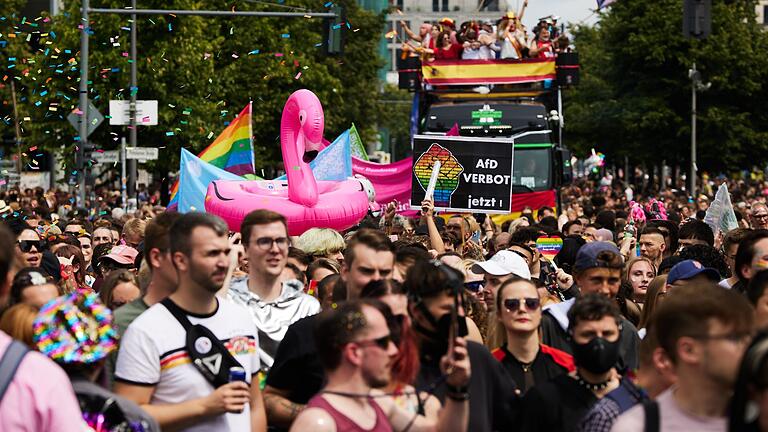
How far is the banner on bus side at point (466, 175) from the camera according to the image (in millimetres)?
16141

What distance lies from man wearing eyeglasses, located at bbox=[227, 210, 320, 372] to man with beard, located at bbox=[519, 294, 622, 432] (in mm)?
1608

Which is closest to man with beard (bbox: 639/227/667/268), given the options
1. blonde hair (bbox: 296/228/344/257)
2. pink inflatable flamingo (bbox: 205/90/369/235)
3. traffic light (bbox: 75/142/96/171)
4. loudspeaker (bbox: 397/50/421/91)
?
blonde hair (bbox: 296/228/344/257)

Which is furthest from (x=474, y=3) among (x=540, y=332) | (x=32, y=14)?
(x=540, y=332)

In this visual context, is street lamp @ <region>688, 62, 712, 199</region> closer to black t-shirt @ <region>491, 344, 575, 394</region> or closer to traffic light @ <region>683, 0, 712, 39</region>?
traffic light @ <region>683, 0, 712, 39</region>

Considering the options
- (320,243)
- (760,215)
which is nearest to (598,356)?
(320,243)

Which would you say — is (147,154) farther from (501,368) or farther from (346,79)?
(346,79)

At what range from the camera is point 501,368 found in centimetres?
560

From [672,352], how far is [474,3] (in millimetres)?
174733

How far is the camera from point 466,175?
16.2m

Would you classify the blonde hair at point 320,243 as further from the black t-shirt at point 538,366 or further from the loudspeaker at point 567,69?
the loudspeaker at point 567,69

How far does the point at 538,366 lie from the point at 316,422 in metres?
1.77

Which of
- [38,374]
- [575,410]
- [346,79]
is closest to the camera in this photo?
[38,374]

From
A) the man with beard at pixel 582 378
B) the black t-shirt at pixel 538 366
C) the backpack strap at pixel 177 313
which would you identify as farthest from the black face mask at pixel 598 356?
the backpack strap at pixel 177 313

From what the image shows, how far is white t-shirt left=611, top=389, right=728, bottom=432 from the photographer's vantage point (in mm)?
4227
